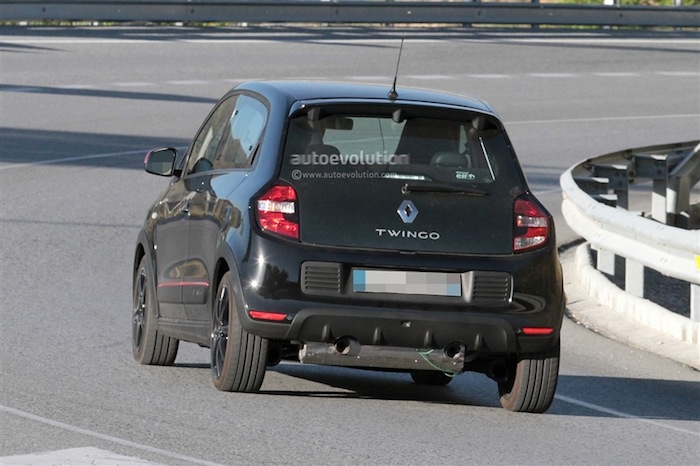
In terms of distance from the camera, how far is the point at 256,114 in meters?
8.71

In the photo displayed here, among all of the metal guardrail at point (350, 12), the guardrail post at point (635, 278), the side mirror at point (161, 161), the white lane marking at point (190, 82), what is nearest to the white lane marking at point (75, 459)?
the side mirror at point (161, 161)

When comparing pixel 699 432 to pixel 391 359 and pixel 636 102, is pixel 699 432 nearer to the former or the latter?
pixel 391 359

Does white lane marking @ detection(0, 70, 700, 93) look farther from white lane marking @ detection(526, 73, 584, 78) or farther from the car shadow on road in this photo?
the car shadow on road

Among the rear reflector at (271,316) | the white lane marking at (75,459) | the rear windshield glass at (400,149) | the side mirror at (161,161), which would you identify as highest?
the rear windshield glass at (400,149)

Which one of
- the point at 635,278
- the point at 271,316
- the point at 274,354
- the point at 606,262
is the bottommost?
the point at 606,262

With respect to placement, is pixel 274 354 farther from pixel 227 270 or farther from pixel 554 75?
pixel 554 75

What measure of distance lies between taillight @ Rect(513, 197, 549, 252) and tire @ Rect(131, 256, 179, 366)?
2315mm

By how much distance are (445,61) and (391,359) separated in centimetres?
2280

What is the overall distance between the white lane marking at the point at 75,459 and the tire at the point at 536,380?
2.31 meters

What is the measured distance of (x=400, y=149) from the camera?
823cm

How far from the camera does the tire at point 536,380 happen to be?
8352mm

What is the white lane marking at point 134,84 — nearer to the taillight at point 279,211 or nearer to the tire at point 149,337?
the tire at point 149,337

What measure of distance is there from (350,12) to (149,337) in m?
25.5

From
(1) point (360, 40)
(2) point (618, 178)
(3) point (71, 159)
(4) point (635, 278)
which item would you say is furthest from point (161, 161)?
(1) point (360, 40)
